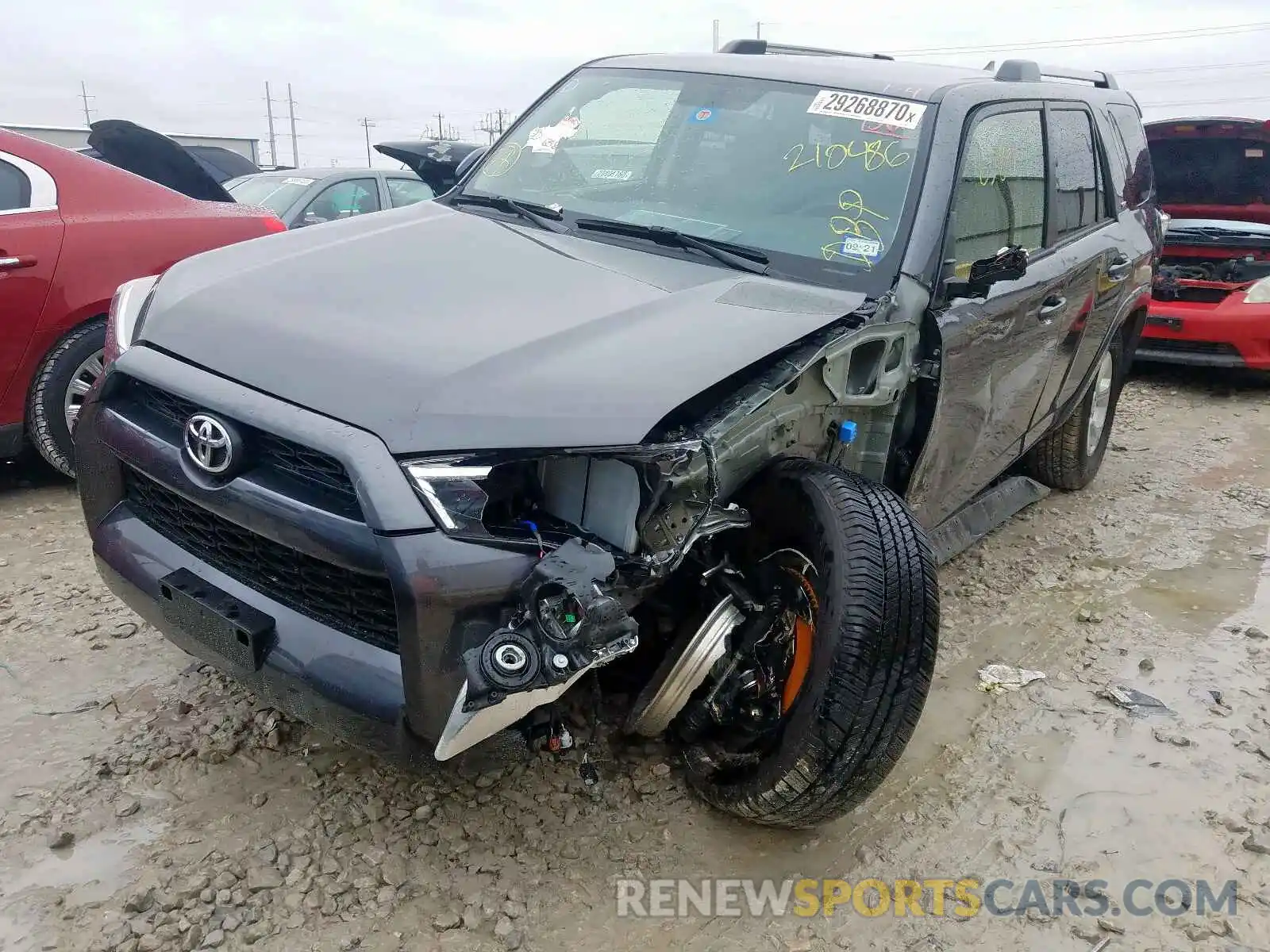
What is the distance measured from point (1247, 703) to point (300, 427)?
10.2 feet

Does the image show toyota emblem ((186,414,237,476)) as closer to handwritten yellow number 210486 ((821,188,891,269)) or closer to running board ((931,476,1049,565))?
handwritten yellow number 210486 ((821,188,891,269))

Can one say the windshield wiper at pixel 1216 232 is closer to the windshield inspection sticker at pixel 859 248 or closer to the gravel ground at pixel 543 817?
the gravel ground at pixel 543 817

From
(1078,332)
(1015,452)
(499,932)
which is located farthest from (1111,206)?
(499,932)

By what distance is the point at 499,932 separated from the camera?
85.6 inches

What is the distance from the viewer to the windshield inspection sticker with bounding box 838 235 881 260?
113 inches

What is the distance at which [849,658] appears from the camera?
86.8 inches

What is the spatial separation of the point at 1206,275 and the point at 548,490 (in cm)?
703

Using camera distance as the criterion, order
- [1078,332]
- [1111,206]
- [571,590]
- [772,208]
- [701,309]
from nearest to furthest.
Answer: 1. [571,590]
2. [701,309]
3. [772,208]
4. [1078,332]
5. [1111,206]

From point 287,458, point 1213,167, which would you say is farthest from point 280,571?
point 1213,167

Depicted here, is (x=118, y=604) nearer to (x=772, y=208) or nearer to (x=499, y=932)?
(x=499, y=932)

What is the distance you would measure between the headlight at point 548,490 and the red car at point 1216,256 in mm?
5983

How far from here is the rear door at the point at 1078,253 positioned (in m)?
3.87

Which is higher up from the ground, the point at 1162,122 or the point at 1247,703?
the point at 1162,122

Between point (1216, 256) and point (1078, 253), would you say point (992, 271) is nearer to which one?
point (1078, 253)
